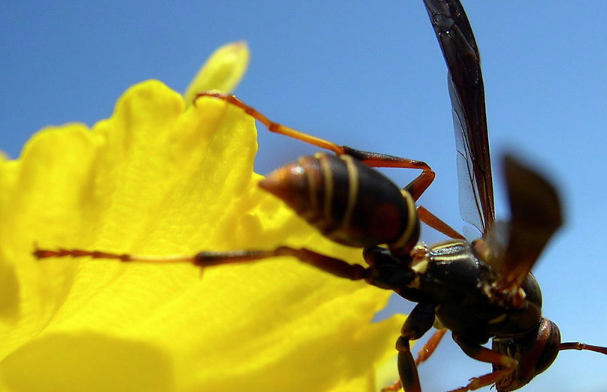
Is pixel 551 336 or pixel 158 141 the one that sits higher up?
pixel 158 141

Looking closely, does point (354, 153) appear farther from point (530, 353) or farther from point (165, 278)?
point (530, 353)

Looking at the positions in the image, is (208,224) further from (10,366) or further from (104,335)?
(10,366)

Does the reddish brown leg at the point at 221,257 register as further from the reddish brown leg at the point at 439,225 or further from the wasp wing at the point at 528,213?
the reddish brown leg at the point at 439,225

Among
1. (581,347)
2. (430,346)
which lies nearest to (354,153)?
(430,346)

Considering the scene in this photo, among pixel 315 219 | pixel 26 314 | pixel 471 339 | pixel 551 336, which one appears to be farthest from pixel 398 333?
pixel 26 314

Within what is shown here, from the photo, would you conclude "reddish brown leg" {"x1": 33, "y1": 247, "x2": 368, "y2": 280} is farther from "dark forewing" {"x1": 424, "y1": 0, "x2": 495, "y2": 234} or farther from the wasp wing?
"dark forewing" {"x1": 424, "y1": 0, "x2": 495, "y2": 234}

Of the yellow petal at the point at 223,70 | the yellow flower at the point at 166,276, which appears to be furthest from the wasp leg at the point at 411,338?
the yellow petal at the point at 223,70
